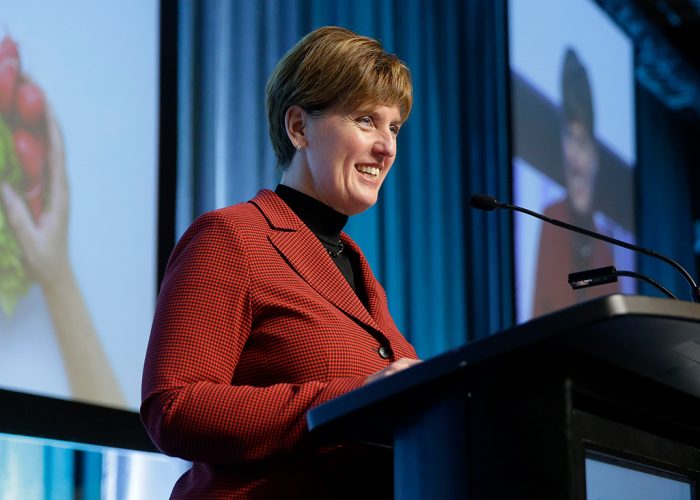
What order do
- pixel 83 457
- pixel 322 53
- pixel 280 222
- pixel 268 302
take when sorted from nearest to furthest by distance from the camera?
1. pixel 268 302
2. pixel 280 222
3. pixel 322 53
4. pixel 83 457

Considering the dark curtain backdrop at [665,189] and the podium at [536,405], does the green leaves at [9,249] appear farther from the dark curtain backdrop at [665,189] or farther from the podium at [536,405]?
the dark curtain backdrop at [665,189]

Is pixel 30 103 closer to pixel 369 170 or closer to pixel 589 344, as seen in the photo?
pixel 369 170

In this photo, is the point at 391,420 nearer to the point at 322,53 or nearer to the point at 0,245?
the point at 322,53

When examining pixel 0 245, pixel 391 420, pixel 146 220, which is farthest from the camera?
pixel 146 220

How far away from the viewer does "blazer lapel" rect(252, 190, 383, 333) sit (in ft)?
4.69

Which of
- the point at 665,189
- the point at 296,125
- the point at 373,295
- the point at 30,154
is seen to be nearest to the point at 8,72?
the point at 30,154

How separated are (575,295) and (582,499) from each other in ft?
13.2

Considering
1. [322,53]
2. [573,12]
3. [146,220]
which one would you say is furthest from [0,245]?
[573,12]

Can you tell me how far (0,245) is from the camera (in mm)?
2342

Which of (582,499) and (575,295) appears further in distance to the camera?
(575,295)

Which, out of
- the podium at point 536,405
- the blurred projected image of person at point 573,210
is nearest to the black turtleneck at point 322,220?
the podium at point 536,405

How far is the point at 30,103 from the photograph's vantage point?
248 centimetres

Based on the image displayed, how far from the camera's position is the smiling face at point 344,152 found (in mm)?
1619

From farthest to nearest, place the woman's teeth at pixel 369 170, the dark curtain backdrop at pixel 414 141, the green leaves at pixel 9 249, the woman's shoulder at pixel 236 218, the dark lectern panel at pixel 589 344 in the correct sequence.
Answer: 1. the dark curtain backdrop at pixel 414 141
2. the green leaves at pixel 9 249
3. the woman's teeth at pixel 369 170
4. the woman's shoulder at pixel 236 218
5. the dark lectern panel at pixel 589 344
